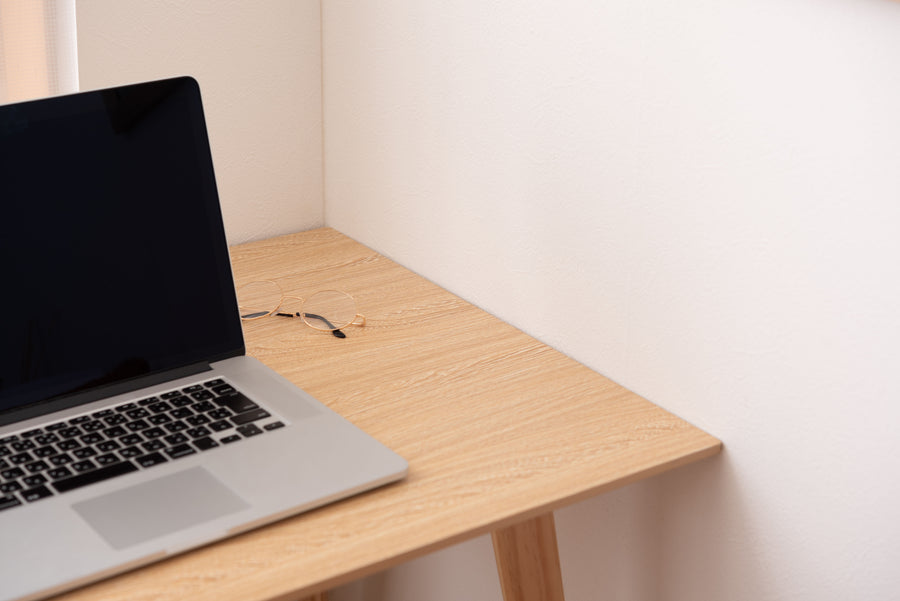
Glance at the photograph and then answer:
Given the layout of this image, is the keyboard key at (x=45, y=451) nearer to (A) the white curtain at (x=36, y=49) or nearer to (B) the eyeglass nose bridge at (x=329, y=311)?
(B) the eyeglass nose bridge at (x=329, y=311)

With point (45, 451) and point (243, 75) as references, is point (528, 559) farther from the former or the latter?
point (243, 75)

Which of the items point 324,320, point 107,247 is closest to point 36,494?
point 107,247

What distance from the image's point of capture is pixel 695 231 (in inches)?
36.7

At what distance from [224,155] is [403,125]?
252mm

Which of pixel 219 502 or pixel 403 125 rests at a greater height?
pixel 403 125

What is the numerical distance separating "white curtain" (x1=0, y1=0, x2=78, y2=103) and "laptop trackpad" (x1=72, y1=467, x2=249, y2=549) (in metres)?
0.64

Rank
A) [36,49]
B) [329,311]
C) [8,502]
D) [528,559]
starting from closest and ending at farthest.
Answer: [8,502]
[528,559]
[329,311]
[36,49]

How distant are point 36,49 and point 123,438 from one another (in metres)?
0.62

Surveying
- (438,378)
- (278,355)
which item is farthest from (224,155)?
(438,378)

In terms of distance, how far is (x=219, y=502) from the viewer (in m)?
0.82

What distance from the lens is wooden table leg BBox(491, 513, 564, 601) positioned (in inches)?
42.2

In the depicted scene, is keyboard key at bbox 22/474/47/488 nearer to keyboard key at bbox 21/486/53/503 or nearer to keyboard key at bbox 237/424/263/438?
keyboard key at bbox 21/486/53/503

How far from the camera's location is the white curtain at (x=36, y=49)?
4.19ft

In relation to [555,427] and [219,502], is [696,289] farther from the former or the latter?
[219,502]
